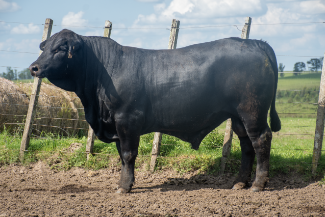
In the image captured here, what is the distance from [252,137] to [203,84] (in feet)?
3.23

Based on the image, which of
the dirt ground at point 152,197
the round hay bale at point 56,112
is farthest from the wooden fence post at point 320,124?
the round hay bale at point 56,112

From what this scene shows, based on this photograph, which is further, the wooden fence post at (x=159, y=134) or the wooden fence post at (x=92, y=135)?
the wooden fence post at (x=92, y=135)

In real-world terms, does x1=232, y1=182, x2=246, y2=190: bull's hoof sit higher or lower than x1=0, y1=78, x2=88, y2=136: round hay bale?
lower

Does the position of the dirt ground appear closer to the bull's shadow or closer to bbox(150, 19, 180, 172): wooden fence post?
the bull's shadow

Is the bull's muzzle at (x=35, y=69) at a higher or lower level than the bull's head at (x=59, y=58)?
lower

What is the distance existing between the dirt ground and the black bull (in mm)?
483

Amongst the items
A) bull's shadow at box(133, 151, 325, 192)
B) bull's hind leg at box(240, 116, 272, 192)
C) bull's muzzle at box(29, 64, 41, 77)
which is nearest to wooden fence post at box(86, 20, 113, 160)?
bull's shadow at box(133, 151, 325, 192)

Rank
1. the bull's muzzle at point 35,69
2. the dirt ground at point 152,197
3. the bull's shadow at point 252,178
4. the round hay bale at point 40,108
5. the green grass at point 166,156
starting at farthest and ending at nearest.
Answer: the round hay bale at point 40,108 → the green grass at point 166,156 → the bull's shadow at point 252,178 → the bull's muzzle at point 35,69 → the dirt ground at point 152,197

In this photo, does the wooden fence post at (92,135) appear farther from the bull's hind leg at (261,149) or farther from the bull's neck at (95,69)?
the bull's hind leg at (261,149)

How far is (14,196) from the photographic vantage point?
4.35 metres

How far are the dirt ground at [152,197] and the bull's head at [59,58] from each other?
1634mm

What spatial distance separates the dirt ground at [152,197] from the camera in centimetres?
362

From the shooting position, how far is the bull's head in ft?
13.8

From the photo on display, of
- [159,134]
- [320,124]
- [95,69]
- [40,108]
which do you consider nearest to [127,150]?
[95,69]
